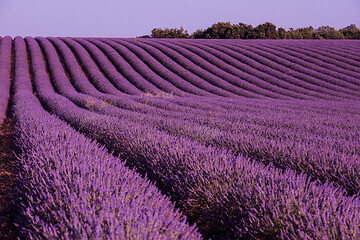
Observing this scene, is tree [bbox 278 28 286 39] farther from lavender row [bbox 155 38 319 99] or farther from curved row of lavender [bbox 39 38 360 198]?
curved row of lavender [bbox 39 38 360 198]

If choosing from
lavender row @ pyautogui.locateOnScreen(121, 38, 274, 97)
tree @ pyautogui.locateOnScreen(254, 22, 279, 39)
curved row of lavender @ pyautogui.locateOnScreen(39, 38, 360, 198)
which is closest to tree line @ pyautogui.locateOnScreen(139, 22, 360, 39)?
tree @ pyautogui.locateOnScreen(254, 22, 279, 39)

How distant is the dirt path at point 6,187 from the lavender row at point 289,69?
48.4 feet

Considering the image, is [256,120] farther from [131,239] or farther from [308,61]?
[308,61]

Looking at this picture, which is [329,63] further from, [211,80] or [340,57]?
[211,80]

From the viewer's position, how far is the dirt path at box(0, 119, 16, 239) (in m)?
2.27

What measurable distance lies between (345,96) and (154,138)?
13.4 metres

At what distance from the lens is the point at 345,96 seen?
13.5 metres

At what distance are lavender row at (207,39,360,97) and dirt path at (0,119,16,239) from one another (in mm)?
14742

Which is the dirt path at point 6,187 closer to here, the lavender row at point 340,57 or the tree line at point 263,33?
the lavender row at point 340,57

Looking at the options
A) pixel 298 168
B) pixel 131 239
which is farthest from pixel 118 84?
pixel 131 239

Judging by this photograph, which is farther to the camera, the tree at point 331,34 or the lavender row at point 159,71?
the tree at point 331,34

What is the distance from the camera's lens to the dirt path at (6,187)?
7.43 ft

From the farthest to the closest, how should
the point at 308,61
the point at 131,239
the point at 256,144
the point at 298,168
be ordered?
the point at 308,61 → the point at 256,144 → the point at 298,168 → the point at 131,239

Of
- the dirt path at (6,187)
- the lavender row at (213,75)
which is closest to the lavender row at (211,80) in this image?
the lavender row at (213,75)
